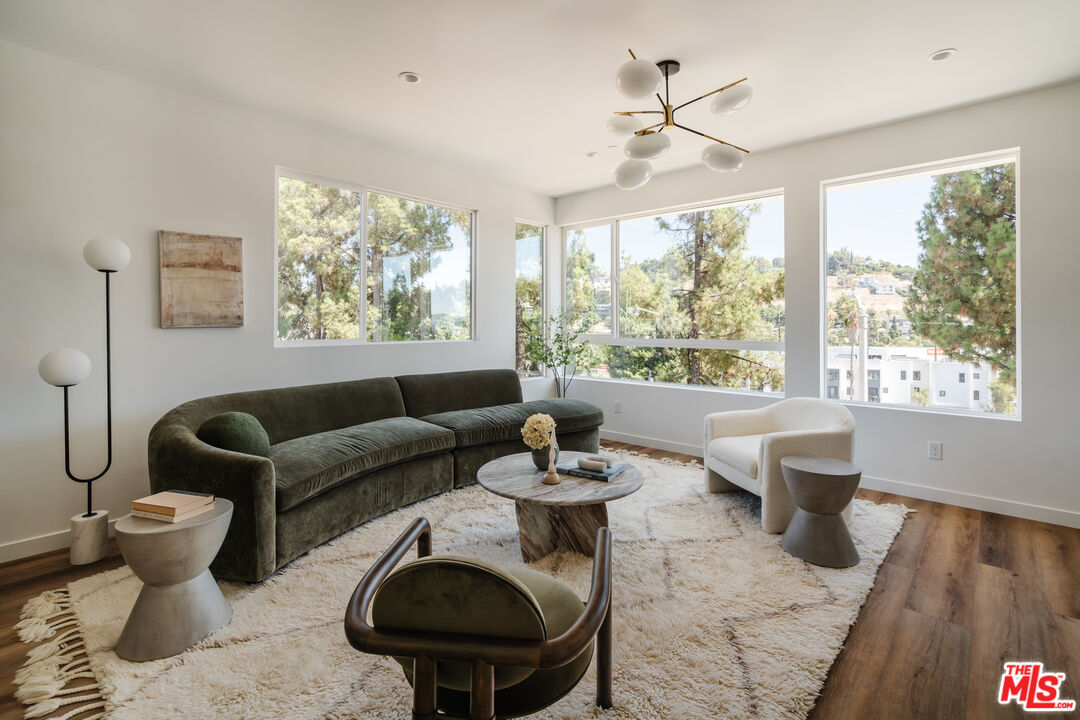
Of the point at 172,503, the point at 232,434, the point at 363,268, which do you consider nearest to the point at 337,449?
the point at 232,434

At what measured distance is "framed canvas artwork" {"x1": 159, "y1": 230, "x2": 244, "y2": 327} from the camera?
3.15 meters

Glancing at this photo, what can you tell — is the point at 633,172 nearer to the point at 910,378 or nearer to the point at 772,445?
the point at 772,445

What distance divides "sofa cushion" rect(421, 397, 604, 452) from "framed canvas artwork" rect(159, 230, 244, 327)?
1517 mm

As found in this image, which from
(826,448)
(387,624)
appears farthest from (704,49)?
(387,624)

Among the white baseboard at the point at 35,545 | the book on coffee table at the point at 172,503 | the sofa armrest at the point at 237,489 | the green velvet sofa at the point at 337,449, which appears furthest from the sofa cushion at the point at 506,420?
the white baseboard at the point at 35,545

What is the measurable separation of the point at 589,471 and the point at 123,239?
2970 mm

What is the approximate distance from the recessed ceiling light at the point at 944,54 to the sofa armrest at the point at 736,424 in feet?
7.40

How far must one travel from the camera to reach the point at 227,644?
77.3 inches

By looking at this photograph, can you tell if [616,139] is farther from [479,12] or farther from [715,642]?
[715,642]

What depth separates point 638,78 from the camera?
228 cm

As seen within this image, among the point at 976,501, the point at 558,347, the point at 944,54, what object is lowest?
the point at 976,501

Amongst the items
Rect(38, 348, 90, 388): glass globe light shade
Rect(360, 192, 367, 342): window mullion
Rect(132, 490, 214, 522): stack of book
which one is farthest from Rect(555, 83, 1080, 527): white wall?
Rect(38, 348, 90, 388): glass globe light shade

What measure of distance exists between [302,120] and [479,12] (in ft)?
6.31

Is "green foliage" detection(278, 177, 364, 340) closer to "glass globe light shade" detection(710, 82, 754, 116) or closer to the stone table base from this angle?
the stone table base
